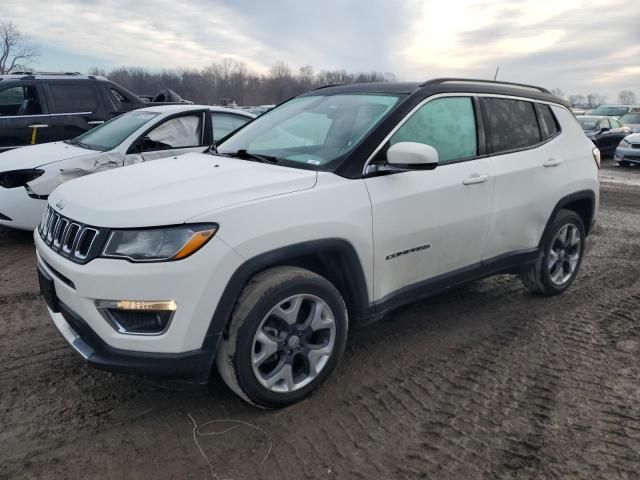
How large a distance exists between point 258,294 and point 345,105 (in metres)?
1.70

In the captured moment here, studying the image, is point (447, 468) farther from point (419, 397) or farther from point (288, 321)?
point (288, 321)

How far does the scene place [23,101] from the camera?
789cm

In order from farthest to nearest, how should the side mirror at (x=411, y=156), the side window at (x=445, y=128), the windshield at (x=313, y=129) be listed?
the side window at (x=445, y=128)
the windshield at (x=313, y=129)
the side mirror at (x=411, y=156)

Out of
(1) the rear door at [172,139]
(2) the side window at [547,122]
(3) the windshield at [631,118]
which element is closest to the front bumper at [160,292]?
(2) the side window at [547,122]

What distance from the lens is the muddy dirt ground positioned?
2527 mm

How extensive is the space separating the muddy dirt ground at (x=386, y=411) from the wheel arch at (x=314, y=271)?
0.50 meters

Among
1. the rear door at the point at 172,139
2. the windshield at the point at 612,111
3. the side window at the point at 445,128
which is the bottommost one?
the rear door at the point at 172,139

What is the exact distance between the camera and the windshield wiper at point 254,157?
3.39 meters

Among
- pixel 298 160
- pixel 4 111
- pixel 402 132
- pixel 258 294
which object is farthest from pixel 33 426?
pixel 4 111

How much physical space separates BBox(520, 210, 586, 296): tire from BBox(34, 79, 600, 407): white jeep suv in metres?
0.13

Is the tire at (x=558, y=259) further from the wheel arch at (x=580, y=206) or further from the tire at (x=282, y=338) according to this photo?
the tire at (x=282, y=338)

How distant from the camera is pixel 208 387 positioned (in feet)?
10.4

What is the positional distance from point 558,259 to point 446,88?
2.00 meters

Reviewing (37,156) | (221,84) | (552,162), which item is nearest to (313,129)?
(552,162)
